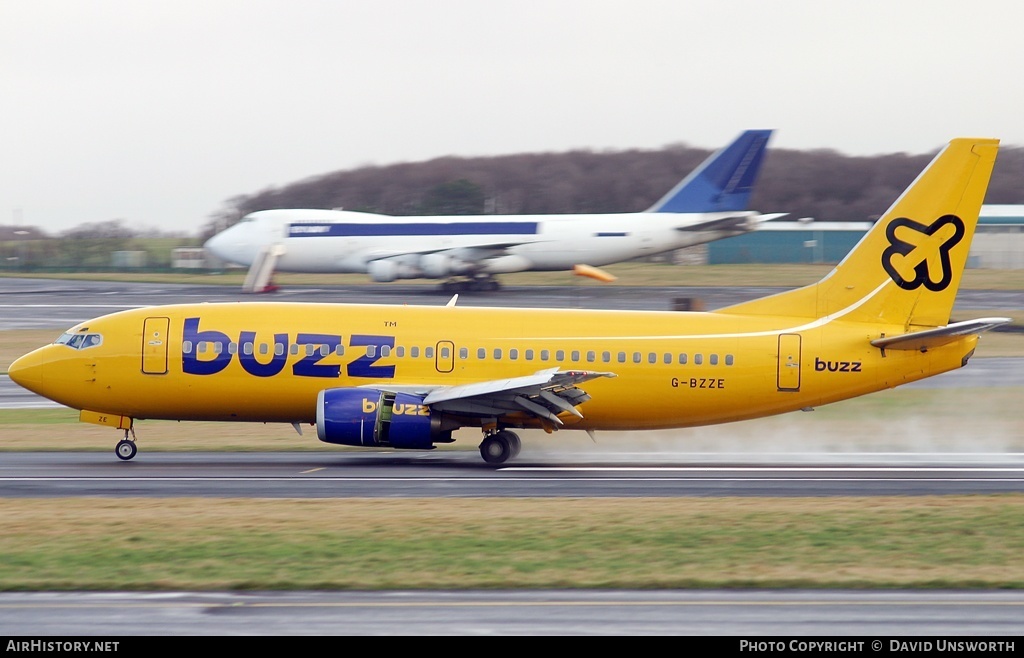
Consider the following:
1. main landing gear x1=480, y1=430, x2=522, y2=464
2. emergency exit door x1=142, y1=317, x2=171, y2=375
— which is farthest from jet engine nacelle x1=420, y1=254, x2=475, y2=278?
main landing gear x1=480, y1=430, x2=522, y2=464

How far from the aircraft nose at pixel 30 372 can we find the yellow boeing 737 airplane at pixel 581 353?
1.3 inches

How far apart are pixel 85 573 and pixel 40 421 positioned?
69.0 ft

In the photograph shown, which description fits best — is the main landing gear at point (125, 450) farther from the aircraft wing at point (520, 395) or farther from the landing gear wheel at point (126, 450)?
the aircraft wing at point (520, 395)

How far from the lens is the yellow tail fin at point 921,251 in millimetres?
27188

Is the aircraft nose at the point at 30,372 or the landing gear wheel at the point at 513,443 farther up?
the aircraft nose at the point at 30,372

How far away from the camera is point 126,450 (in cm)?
2709

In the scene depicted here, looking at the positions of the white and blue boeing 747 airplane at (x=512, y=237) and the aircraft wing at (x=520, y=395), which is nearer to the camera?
the aircraft wing at (x=520, y=395)

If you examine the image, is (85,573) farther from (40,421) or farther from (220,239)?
(220,239)

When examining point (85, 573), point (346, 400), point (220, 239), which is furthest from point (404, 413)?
point (220, 239)

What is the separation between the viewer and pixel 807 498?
861 inches

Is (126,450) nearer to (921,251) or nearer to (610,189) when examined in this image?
(921,251)

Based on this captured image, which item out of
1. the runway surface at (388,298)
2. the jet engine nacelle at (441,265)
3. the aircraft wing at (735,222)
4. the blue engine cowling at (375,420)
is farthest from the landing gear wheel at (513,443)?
the aircraft wing at (735,222)

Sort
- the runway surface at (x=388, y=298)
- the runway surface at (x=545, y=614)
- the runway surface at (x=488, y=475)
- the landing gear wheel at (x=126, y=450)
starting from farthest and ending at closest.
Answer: the runway surface at (x=388, y=298), the landing gear wheel at (x=126, y=450), the runway surface at (x=488, y=475), the runway surface at (x=545, y=614)

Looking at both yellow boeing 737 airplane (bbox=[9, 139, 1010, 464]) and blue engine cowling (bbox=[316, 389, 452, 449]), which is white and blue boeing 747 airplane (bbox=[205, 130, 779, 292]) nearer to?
yellow boeing 737 airplane (bbox=[9, 139, 1010, 464])
